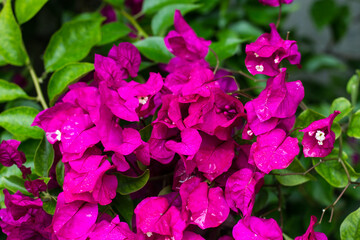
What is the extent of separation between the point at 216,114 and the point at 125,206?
13cm

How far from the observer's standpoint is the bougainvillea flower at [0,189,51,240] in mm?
400

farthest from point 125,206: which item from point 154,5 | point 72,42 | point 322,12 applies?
point 322,12

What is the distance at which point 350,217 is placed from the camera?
419 millimetres

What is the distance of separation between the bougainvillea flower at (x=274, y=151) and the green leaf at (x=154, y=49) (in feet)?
0.71

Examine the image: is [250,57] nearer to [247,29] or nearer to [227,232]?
[227,232]

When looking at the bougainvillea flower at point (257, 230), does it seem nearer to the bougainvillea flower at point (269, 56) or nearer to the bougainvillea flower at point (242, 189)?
the bougainvillea flower at point (242, 189)

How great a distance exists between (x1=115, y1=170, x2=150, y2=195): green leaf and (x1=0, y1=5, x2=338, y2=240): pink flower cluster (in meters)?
0.01

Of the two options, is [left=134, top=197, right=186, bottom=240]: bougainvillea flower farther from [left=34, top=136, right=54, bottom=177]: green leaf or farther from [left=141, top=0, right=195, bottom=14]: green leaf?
[left=141, top=0, right=195, bottom=14]: green leaf

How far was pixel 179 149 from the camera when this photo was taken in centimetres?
38

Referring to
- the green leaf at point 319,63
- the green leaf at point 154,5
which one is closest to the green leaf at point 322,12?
the green leaf at point 319,63

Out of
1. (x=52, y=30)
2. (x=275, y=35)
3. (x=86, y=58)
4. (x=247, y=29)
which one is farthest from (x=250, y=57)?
(x=52, y=30)

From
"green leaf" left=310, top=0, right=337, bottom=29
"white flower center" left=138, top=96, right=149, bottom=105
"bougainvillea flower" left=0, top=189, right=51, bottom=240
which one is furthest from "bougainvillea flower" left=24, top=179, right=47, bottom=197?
"green leaf" left=310, top=0, right=337, bottom=29

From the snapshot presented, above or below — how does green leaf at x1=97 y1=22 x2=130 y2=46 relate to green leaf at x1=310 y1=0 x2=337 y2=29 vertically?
above

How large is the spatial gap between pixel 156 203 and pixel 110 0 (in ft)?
1.34
